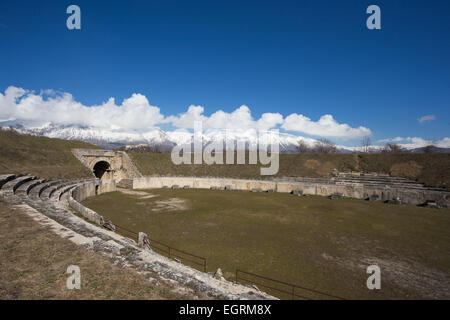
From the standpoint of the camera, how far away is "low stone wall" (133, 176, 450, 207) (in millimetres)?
31073

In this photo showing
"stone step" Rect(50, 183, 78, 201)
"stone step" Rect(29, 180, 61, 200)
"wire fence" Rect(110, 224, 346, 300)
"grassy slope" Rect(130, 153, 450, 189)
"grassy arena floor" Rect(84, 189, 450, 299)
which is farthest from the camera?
"grassy slope" Rect(130, 153, 450, 189)

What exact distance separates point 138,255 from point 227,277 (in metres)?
4.74

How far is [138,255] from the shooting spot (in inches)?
375

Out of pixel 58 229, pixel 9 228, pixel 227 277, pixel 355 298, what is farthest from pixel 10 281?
pixel 355 298

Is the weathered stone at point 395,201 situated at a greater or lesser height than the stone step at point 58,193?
lesser

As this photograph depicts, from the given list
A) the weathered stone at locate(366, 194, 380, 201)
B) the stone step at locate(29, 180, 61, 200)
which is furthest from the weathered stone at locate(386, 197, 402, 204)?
the stone step at locate(29, 180, 61, 200)

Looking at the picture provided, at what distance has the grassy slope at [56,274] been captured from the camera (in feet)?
20.8

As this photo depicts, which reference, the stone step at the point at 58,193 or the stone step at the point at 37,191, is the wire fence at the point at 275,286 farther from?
the stone step at the point at 58,193

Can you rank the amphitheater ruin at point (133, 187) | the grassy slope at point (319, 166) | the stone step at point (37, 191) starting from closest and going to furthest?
the amphitheater ruin at point (133, 187)
the stone step at point (37, 191)
the grassy slope at point (319, 166)

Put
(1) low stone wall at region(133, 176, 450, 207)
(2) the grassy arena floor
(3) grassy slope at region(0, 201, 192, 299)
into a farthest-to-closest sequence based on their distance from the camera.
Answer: (1) low stone wall at region(133, 176, 450, 207) < (2) the grassy arena floor < (3) grassy slope at region(0, 201, 192, 299)

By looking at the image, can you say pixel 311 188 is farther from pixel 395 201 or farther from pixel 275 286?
pixel 275 286

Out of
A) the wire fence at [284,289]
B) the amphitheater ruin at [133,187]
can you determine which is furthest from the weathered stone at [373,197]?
the wire fence at [284,289]

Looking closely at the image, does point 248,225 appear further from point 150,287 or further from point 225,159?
point 225,159

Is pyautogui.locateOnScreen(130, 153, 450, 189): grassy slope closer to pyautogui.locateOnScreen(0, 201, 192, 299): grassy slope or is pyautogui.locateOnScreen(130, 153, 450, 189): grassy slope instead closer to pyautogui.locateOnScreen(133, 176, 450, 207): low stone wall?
pyautogui.locateOnScreen(133, 176, 450, 207): low stone wall
